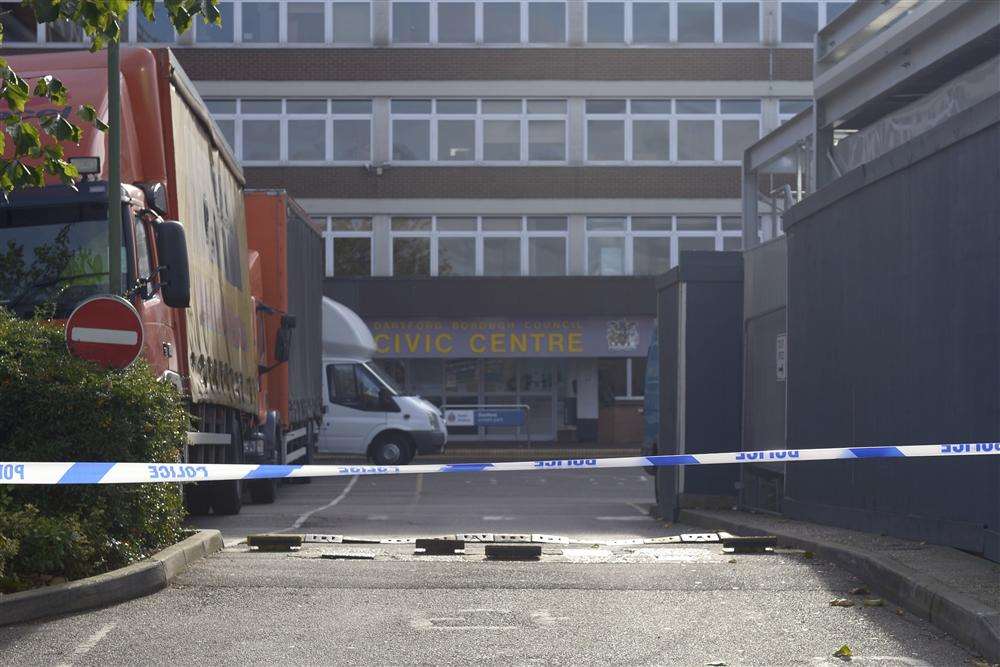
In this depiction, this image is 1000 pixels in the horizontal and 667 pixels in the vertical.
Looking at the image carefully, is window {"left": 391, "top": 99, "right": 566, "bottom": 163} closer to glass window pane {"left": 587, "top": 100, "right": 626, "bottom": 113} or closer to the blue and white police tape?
glass window pane {"left": 587, "top": 100, "right": 626, "bottom": 113}

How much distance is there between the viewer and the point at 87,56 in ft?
43.4

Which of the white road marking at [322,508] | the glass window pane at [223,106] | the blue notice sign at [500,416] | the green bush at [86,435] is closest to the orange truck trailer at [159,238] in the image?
the white road marking at [322,508]

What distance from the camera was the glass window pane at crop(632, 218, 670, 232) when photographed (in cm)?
3959

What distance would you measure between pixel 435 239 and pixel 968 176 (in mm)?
30213

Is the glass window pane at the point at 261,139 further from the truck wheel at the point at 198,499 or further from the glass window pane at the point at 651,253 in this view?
the truck wheel at the point at 198,499

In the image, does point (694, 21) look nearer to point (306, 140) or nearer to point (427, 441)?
point (306, 140)

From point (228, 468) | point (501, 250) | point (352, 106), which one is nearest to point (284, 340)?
point (228, 468)

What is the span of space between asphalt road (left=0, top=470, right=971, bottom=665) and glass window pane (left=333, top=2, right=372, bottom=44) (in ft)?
95.4

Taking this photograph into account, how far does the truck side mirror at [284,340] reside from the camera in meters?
19.2

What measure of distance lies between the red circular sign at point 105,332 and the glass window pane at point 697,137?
101 ft

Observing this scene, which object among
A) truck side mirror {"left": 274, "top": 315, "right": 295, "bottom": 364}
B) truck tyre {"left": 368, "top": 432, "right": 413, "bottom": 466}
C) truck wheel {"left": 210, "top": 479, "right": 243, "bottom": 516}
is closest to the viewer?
truck wheel {"left": 210, "top": 479, "right": 243, "bottom": 516}

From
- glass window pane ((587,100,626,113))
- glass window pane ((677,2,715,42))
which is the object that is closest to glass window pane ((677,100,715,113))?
glass window pane ((587,100,626,113))

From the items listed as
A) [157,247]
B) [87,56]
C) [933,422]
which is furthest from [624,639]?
[87,56]

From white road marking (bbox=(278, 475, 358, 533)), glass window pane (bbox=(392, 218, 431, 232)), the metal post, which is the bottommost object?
white road marking (bbox=(278, 475, 358, 533))
